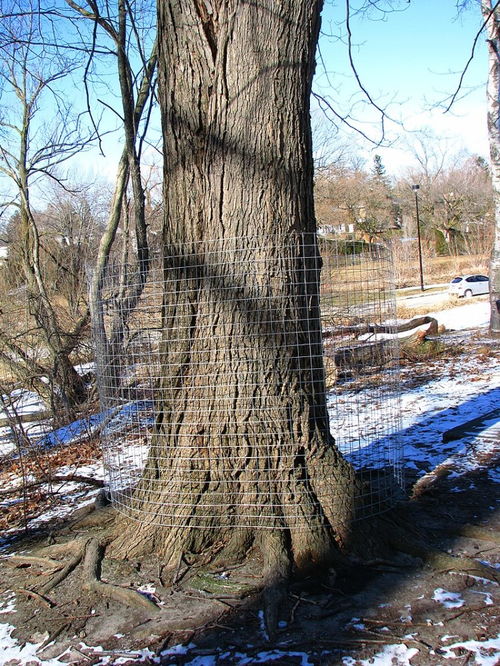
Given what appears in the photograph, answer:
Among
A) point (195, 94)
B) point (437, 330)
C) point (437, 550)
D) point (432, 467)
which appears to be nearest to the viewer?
point (437, 550)

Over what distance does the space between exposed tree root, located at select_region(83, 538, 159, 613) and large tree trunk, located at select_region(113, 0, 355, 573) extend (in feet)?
A: 0.56

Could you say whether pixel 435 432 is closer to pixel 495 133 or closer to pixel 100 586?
pixel 100 586

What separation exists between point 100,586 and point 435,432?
3538 millimetres

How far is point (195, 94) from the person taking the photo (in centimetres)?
320

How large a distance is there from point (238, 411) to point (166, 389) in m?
0.47

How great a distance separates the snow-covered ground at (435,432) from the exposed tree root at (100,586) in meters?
0.34

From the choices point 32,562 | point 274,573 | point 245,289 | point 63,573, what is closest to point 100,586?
point 63,573

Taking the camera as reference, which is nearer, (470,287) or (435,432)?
(435,432)

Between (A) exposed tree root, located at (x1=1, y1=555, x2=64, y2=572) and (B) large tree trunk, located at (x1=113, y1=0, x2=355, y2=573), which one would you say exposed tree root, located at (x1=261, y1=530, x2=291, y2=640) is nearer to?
(B) large tree trunk, located at (x1=113, y1=0, x2=355, y2=573)

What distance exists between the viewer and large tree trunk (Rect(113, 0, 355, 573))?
10.2 feet

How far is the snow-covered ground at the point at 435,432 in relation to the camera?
7.44 feet

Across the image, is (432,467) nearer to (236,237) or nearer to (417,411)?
(417,411)

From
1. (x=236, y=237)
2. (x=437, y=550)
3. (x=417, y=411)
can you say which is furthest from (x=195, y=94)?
(x=417, y=411)

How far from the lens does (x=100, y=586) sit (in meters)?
2.91
